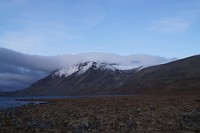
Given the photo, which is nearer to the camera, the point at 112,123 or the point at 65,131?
the point at 65,131

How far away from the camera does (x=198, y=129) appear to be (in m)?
19.9

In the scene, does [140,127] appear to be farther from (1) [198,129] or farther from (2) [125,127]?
(1) [198,129]

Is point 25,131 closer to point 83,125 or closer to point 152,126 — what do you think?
point 83,125

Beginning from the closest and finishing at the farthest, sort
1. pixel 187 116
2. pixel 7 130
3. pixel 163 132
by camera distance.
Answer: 1. pixel 163 132
2. pixel 7 130
3. pixel 187 116

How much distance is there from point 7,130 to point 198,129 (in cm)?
1387

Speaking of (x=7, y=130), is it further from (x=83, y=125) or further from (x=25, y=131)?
(x=83, y=125)

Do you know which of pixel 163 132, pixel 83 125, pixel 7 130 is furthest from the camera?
pixel 83 125

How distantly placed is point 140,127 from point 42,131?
7.31 metres

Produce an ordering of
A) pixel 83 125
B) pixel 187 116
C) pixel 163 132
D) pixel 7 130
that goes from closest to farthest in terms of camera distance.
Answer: pixel 163 132, pixel 7 130, pixel 83 125, pixel 187 116


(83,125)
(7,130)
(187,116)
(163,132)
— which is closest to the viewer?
(163,132)

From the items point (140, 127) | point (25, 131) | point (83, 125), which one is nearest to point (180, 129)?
point (140, 127)

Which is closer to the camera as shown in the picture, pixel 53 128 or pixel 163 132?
pixel 163 132

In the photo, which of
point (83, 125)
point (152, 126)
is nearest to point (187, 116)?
point (152, 126)

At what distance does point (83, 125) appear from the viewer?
22.5m
